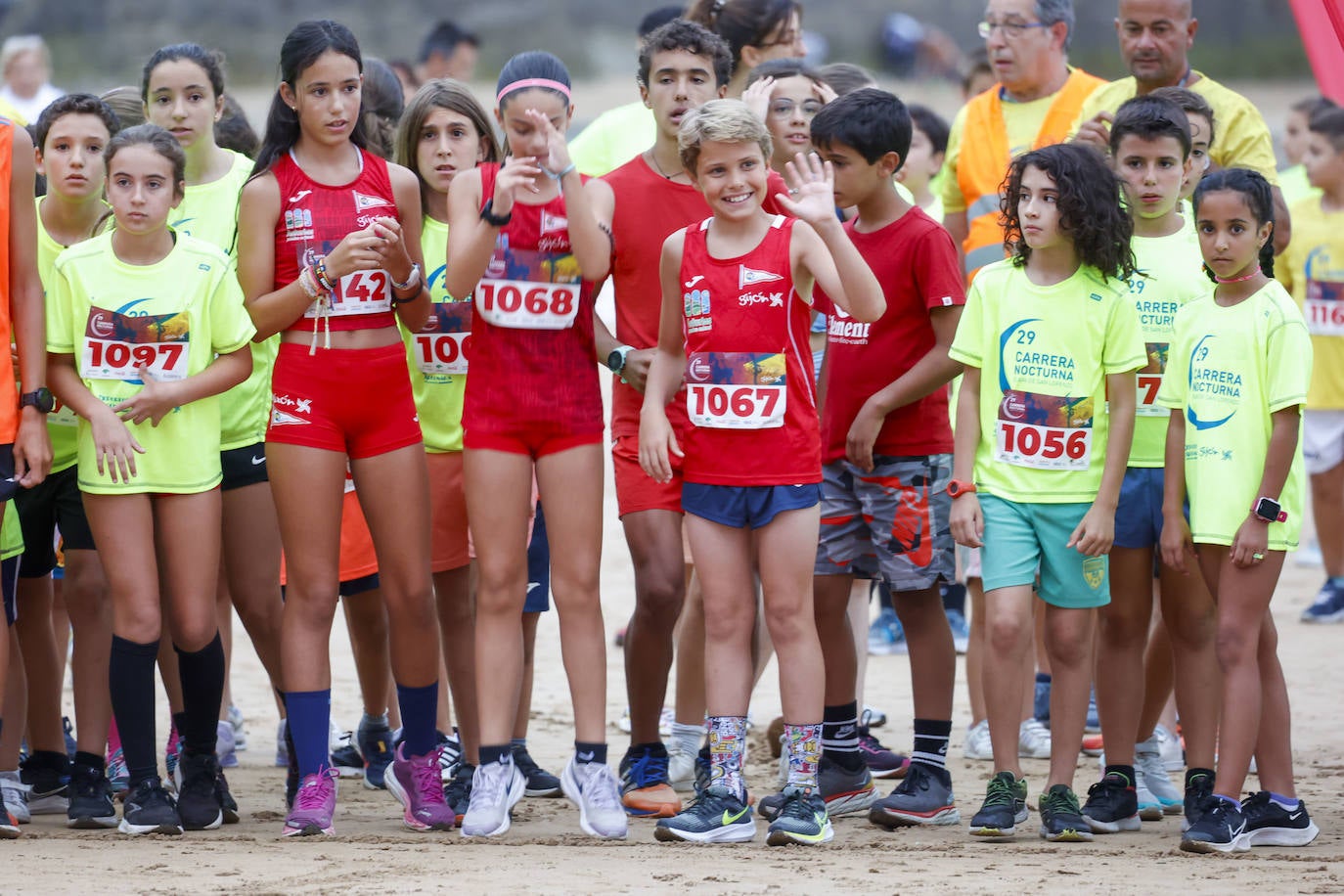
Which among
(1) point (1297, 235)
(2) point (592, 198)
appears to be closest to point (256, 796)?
(2) point (592, 198)

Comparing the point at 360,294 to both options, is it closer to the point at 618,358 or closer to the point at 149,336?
the point at 149,336

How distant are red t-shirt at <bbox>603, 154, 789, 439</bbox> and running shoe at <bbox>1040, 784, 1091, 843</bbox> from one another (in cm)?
154

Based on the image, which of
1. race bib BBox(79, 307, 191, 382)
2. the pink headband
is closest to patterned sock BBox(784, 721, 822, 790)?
the pink headband

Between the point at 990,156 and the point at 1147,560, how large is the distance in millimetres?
2134

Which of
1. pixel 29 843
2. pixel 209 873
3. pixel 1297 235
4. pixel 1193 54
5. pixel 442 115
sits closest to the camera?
pixel 209 873

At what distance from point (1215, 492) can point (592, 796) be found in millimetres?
1840

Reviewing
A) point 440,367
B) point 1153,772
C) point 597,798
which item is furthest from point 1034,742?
point 440,367

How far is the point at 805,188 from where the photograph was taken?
4.76m

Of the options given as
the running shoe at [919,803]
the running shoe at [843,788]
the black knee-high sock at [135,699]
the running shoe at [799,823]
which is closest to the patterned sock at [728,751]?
the running shoe at [799,823]

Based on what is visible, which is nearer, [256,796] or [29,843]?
[29,843]

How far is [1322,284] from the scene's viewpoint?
9.25 meters

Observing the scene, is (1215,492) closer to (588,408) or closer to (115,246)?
(588,408)

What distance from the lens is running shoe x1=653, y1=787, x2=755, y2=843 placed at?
15.4 ft

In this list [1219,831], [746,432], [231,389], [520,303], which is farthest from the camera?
[231,389]
